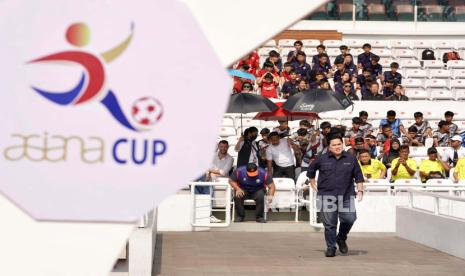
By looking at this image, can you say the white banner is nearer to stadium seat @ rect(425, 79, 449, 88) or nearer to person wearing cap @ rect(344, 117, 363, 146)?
person wearing cap @ rect(344, 117, 363, 146)

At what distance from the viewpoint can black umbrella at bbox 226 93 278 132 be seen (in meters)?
19.3

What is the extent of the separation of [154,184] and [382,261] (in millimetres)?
9378

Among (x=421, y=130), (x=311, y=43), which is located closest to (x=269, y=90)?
(x=421, y=130)

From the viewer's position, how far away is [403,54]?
95.2ft

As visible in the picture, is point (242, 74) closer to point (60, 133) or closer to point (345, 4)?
point (345, 4)

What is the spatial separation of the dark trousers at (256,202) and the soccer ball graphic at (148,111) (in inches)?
533

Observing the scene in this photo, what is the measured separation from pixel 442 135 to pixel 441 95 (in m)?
5.38

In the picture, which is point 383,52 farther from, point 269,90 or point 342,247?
point 342,247

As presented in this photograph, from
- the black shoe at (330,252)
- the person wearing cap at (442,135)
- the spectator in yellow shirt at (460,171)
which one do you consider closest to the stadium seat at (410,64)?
the person wearing cap at (442,135)

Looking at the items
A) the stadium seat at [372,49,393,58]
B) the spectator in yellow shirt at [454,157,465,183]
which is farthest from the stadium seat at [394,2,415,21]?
the spectator in yellow shirt at [454,157,465,183]

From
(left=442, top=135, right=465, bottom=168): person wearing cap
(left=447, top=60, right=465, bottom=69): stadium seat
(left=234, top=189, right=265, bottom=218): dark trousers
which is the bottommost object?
(left=234, top=189, right=265, bottom=218): dark trousers

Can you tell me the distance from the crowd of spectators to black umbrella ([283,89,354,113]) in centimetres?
264

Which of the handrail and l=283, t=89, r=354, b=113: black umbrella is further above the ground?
l=283, t=89, r=354, b=113: black umbrella

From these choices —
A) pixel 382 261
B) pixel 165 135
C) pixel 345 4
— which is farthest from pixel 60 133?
pixel 345 4
